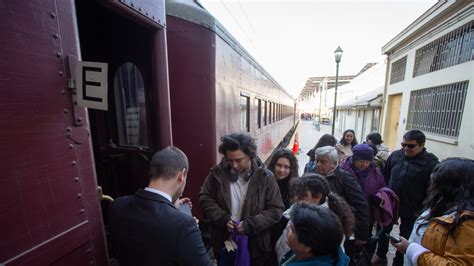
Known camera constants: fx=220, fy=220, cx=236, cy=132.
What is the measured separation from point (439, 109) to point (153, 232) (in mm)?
7946

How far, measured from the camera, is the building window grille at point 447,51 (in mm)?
5156

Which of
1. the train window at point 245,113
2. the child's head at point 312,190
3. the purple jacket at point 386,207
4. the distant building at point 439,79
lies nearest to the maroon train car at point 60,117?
the child's head at point 312,190

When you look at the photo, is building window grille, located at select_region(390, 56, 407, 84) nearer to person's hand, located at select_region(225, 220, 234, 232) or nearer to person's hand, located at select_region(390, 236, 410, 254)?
person's hand, located at select_region(390, 236, 410, 254)

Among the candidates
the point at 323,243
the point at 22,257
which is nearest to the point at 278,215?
the point at 323,243

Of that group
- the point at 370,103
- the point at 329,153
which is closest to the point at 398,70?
the point at 370,103

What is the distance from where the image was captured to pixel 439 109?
611 cm

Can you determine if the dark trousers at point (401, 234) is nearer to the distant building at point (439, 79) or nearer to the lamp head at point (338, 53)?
the distant building at point (439, 79)

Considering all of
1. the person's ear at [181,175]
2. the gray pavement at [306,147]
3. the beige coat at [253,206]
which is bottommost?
the gray pavement at [306,147]

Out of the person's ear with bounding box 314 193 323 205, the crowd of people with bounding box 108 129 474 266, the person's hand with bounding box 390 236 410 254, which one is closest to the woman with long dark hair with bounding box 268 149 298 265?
the crowd of people with bounding box 108 129 474 266

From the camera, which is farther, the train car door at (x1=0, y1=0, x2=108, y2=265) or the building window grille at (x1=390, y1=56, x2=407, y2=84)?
the building window grille at (x1=390, y1=56, x2=407, y2=84)

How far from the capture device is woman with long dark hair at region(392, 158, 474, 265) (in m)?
1.23

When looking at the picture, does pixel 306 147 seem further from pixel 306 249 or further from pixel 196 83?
pixel 306 249

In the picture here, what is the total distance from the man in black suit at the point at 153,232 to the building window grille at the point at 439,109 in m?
6.87

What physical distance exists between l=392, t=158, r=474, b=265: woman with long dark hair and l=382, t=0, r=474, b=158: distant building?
466 cm
